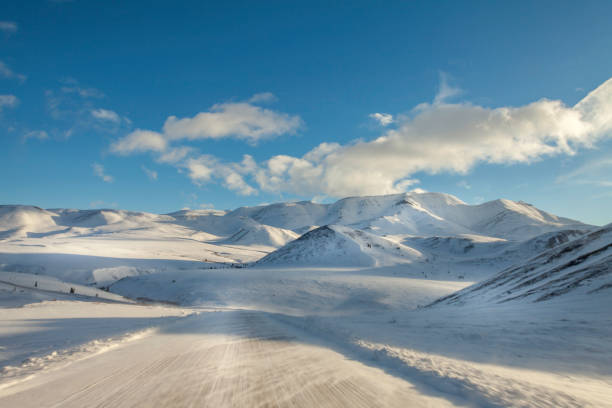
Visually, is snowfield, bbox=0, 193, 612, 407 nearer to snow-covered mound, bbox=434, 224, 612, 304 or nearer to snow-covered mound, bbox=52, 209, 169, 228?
snow-covered mound, bbox=434, 224, 612, 304

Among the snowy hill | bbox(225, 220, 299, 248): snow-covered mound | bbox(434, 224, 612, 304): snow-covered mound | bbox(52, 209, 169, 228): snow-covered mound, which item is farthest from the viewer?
bbox(52, 209, 169, 228): snow-covered mound

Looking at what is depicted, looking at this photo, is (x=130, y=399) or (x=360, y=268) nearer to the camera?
(x=130, y=399)

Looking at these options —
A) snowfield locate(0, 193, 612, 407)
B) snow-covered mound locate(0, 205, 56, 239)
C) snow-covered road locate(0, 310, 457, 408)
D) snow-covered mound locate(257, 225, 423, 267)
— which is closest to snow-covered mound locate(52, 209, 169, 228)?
snow-covered mound locate(0, 205, 56, 239)

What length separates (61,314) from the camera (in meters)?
10.4

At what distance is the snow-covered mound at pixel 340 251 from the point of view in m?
41.3

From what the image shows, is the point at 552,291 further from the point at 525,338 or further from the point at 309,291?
the point at 309,291

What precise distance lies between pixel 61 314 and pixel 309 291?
17995 millimetres

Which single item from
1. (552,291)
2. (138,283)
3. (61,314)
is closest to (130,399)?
(61,314)

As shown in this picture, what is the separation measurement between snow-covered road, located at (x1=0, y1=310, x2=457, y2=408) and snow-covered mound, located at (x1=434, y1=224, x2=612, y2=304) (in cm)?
819

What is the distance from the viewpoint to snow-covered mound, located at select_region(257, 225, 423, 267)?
41.3 metres

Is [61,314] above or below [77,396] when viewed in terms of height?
below

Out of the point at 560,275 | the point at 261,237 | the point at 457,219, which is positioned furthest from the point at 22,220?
the point at 457,219

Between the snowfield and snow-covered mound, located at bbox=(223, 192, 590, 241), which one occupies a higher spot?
snow-covered mound, located at bbox=(223, 192, 590, 241)

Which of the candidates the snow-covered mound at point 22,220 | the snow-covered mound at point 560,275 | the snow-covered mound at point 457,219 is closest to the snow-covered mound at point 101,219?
the snow-covered mound at point 22,220
